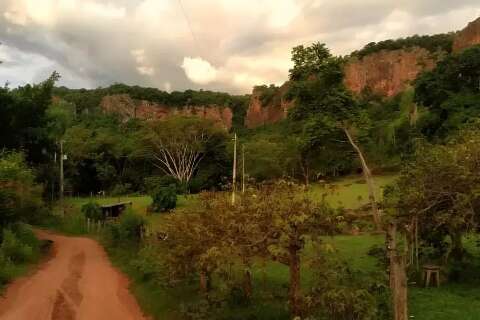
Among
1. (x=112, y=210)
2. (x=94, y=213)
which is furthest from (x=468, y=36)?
(x=94, y=213)

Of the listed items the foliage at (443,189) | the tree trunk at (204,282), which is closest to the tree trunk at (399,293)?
the foliage at (443,189)

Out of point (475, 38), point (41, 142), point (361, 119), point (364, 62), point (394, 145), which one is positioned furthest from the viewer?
point (364, 62)

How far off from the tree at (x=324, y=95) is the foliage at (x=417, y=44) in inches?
3600

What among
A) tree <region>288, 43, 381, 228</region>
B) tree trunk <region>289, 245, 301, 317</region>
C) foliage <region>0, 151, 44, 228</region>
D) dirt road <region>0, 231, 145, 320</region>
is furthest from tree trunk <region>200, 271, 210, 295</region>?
foliage <region>0, 151, 44, 228</region>

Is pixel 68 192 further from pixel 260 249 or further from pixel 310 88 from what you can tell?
pixel 260 249

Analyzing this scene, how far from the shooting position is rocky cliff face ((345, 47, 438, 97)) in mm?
114575

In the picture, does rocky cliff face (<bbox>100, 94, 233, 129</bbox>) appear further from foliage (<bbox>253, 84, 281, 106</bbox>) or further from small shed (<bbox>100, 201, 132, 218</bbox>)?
small shed (<bbox>100, 201, 132, 218</bbox>)

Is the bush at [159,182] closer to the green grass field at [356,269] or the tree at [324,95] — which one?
the tree at [324,95]

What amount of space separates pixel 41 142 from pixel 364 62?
107 m

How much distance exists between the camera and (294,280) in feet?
28.1

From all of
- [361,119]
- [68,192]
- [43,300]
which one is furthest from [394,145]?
[43,300]

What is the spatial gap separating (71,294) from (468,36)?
9331cm

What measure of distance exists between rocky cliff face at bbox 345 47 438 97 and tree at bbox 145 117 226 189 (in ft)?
204

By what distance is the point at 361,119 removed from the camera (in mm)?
17812
